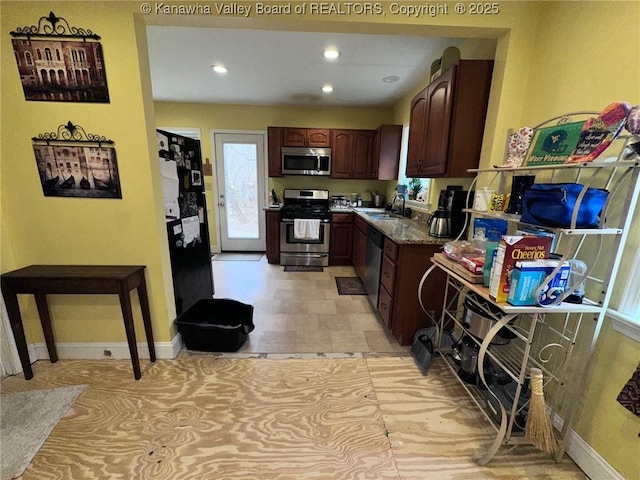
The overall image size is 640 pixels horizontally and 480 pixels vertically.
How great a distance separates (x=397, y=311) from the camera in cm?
216

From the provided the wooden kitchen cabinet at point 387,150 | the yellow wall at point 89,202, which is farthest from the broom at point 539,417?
the wooden kitchen cabinet at point 387,150

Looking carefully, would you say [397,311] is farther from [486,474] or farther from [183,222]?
[183,222]

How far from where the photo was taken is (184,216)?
2180mm

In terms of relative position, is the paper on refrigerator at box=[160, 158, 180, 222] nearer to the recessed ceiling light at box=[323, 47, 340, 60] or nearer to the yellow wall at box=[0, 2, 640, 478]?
the yellow wall at box=[0, 2, 640, 478]

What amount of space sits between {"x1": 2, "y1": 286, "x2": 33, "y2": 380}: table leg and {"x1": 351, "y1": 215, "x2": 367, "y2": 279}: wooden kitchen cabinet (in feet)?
9.70

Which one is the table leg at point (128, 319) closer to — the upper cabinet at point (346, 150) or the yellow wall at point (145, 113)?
the yellow wall at point (145, 113)

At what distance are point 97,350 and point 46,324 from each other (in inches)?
14.6

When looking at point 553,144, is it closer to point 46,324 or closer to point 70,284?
point 70,284

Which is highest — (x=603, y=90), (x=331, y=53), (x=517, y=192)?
(x=331, y=53)

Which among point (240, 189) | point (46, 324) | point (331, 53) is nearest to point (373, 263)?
point (331, 53)

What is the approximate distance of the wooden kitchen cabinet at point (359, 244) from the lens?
3.38 meters

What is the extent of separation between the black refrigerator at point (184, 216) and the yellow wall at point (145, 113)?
174 millimetres

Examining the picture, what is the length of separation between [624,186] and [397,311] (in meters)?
1.47

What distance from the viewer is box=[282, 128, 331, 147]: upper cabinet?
4156 millimetres
